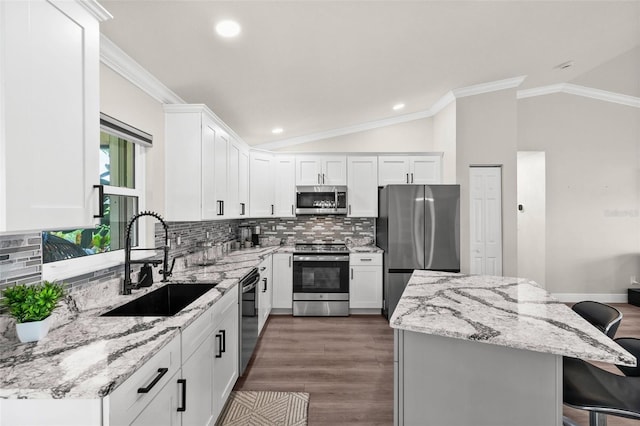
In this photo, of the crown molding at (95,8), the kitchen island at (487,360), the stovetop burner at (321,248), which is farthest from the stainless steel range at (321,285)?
the crown molding at (95,8)

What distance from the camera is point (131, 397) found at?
1.11 metres

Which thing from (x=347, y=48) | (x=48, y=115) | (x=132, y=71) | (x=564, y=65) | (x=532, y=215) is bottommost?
(x=532, y=215)

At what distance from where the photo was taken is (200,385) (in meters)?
1.77

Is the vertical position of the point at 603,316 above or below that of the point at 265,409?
above

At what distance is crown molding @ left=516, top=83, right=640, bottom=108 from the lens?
509 cm

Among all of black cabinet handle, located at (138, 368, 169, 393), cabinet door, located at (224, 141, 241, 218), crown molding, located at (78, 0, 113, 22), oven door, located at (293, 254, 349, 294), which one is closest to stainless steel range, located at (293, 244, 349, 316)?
oven door, located at (293, 254, 349, 294)

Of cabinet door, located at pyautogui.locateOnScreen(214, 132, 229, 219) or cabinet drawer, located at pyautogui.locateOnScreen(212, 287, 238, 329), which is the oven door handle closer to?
cabinet door, located at pyautogui.locateOnScreen(214, 132, 229, 219)

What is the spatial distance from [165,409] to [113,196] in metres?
1.57

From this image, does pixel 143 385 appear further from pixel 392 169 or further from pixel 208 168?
pixel 392 169

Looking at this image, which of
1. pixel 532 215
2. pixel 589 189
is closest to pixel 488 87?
pixel 532 215

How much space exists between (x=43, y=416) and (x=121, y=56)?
2056mm

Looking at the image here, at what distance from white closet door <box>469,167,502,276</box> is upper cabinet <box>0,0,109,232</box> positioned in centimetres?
426

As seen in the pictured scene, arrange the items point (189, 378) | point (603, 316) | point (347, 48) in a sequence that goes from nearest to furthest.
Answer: point (189, 378) → point (603, 316) → point (347, 48)

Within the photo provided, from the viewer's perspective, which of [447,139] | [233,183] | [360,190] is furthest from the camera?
[360,190]
